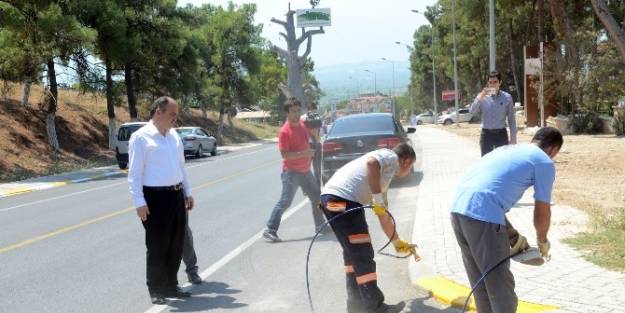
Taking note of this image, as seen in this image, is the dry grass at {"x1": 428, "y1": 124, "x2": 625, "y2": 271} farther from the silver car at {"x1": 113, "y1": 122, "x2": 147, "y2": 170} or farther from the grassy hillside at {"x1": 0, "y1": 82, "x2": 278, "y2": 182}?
the grassy hillside at {"x1": 0, "y1": 82, "x2": 278, "y2": 182}

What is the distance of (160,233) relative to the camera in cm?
632

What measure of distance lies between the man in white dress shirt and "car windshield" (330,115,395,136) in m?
8.72

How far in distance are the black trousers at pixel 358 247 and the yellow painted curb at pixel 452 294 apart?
0.75 metres

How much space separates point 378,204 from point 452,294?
50.4 inches

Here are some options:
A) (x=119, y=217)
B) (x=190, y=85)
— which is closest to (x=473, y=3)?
(x=190, y=85)

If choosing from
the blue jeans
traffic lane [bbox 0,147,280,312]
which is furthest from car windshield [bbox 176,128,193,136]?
the blue jeans

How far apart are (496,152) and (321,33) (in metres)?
28.7

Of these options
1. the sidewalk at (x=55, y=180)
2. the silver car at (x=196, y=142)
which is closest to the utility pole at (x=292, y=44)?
the silver car at (x=196, y=142)

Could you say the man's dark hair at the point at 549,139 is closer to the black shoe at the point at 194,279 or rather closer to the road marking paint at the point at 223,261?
the road marking paint at the point at 223,261

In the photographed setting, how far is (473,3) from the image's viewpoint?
41938 mm

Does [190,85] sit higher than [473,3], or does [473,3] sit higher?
[473,3]

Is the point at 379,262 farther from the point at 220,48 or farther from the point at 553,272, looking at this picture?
the point at 220,48

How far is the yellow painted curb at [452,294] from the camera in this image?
5.29 meters

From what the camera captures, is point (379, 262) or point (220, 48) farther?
point (220, 48)
